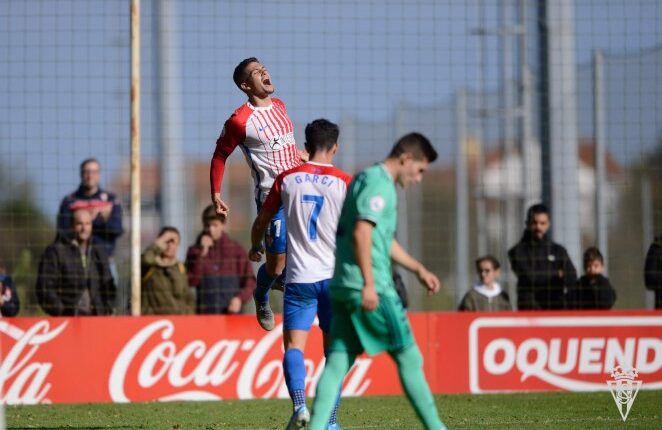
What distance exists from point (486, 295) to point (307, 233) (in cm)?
691

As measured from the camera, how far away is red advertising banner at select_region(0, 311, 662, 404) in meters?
15.0

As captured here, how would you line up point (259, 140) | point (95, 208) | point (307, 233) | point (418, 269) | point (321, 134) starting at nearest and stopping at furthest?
point (418, 269) < point (321, 134) < point (307, 233) < point (259, 140) < point (95, 208)

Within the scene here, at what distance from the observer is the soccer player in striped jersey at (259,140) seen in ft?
35.2

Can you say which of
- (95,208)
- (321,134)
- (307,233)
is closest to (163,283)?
(95,208)

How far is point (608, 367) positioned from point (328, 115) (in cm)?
426

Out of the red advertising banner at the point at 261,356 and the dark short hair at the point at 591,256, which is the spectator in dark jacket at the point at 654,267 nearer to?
the red advertising banner at the point at 261,356

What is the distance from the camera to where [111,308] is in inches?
606

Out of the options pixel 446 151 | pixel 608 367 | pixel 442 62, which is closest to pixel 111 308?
pixel 442 62

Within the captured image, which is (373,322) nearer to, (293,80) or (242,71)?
(242,71)

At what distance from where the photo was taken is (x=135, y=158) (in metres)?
15.5

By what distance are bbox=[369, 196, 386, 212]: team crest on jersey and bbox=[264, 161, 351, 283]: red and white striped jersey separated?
1.27 metres

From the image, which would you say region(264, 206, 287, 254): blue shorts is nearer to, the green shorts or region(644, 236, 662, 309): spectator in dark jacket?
the green shorts

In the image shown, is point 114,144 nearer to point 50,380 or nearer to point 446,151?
point 50,380

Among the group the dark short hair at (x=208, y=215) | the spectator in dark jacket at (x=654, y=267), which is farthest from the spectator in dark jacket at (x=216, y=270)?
the spectator in dark jacket at (x=654, y=267)
